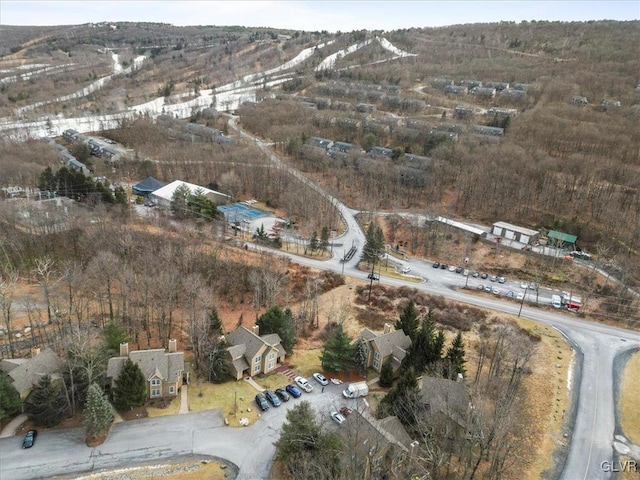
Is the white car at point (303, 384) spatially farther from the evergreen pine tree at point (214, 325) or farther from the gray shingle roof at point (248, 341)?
the evergreen pine tree at point (214, 325)

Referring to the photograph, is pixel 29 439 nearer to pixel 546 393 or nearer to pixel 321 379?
pixel 321 379

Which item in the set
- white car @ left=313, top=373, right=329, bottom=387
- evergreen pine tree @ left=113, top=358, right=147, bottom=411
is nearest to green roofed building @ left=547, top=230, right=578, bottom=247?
white car @ left=313, top=373, right=329, bottom=387

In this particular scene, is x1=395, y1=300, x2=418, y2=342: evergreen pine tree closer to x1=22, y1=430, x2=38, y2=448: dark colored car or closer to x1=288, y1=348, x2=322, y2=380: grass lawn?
x1=288, y1=348, x2=322, y2=380: grass lawn

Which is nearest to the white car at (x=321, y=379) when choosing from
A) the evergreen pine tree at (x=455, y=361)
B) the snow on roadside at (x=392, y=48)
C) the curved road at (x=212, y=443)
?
the curved road at (x=212, y=443)

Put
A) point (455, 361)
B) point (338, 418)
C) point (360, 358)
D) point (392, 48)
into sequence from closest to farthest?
point (338, 418) < point (455, 361) < point (360, 358) < point (392, 48)

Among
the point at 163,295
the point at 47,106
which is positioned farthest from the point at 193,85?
the point at 163,295

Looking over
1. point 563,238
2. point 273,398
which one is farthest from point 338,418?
point 563,238
